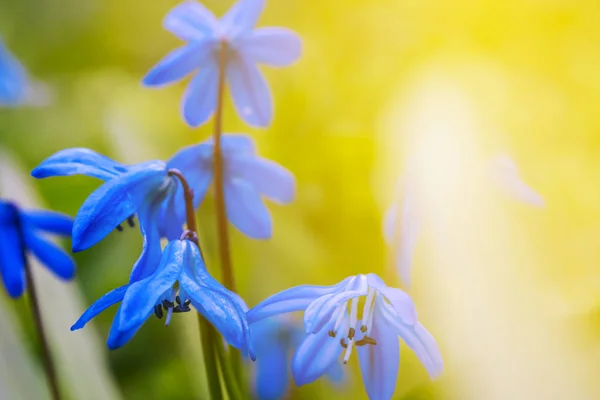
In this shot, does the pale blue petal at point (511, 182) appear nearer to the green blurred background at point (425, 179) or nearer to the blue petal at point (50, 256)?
the green blurred background at point (425, 179)

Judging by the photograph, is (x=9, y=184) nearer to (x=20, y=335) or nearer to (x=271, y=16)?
(x=20, y=335)

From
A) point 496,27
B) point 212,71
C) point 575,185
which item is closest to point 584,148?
point 575,185

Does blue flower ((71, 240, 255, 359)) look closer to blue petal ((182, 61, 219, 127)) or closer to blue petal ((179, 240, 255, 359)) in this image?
blue petal ((179, 240, 255, 359))

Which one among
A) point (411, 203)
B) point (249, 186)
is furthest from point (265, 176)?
point (411, 203)

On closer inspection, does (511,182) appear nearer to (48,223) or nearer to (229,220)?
(229,220)

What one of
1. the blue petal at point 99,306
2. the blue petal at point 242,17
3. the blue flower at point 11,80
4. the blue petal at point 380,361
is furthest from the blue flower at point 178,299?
the blue flower at point 11,80

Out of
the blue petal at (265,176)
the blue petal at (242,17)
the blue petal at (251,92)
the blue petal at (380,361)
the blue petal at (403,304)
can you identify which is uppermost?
the blue petal at (242,17)

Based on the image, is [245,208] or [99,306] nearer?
[99,306]
